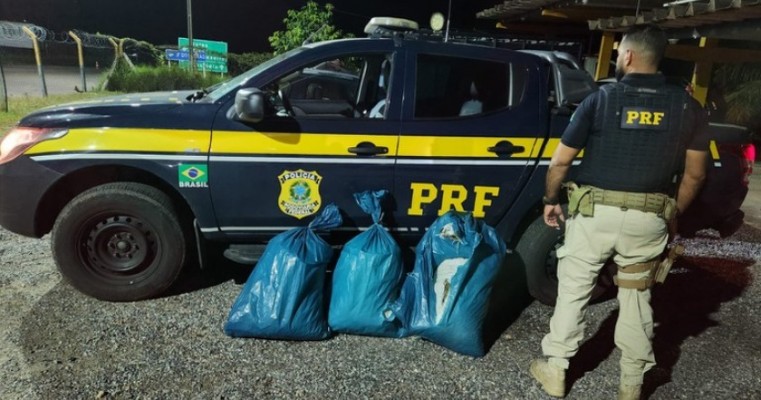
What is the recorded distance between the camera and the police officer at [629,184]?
2.51 metres

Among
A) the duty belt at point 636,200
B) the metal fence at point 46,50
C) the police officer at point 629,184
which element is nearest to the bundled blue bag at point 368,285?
the police officer at point 629,184

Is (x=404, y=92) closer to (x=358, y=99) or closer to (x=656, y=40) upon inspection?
(x=358, y=99)

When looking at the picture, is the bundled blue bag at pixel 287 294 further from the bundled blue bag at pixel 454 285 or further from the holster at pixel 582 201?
the holster at pixel 582 201

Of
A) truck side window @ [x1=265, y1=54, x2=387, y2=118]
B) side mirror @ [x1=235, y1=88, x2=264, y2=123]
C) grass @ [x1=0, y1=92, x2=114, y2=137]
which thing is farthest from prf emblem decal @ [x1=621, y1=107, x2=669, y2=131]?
grass @ [x1=0, y1=92, x2=114, y2=137]

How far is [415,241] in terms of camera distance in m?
3.69

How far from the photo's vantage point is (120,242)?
11.3 feet

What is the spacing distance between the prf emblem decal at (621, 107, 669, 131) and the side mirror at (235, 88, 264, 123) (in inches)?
74.7

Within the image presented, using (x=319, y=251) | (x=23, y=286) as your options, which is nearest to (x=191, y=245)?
(x=319, y=251)

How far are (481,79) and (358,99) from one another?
3.51ft

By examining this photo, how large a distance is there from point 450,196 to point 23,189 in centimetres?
258

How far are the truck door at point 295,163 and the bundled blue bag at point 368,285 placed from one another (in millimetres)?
322

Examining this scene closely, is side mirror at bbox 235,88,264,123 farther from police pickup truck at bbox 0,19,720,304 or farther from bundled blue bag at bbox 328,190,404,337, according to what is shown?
bundled blue bag at bbox 328,190,404,337

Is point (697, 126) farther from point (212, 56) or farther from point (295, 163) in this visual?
point (212, 56)

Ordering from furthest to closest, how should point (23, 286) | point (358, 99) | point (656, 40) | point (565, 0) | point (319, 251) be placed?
1. point (565, 0)
2. point (358, 99)
3. point (23, 286)
4. point (319, 251)
5. point (656, 40)
